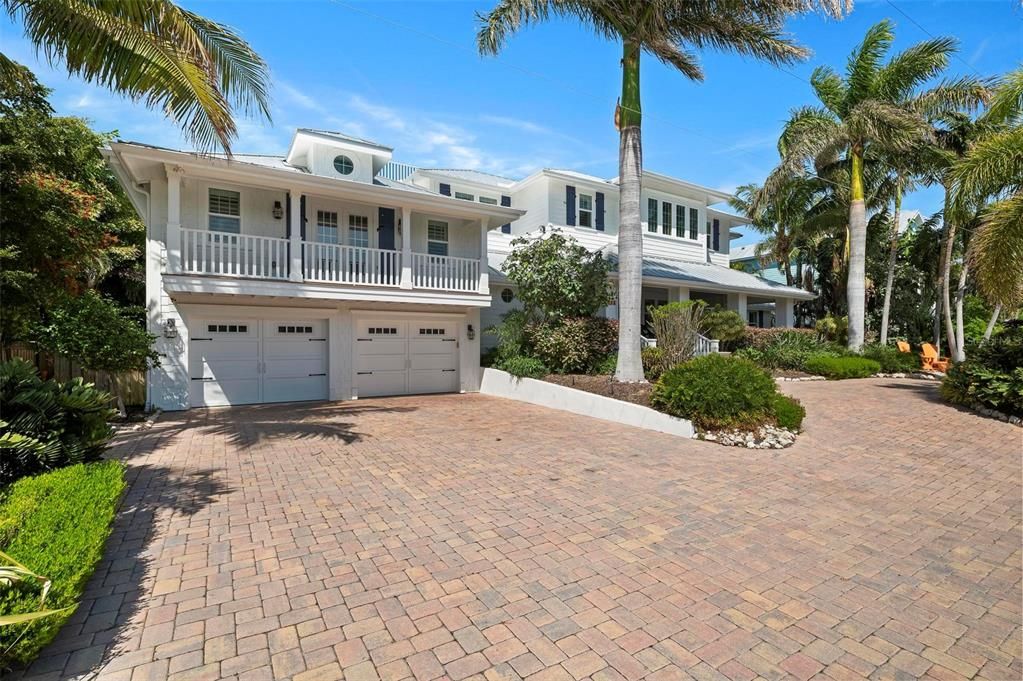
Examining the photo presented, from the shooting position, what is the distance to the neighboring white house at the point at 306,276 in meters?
11.0

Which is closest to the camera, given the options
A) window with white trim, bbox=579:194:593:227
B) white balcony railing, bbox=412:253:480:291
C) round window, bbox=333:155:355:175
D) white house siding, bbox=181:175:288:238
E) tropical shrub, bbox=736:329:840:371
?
white house siding, bbox=181:175:288:238

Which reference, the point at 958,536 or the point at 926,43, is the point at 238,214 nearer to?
the point at 958,536

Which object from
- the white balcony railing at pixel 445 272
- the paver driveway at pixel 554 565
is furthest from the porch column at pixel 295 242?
the paver driveway at pixel 554 565

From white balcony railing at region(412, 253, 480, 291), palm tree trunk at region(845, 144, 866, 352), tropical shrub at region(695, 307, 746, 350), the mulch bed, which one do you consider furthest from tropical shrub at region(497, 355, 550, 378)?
palm tree trunk at region(845, 144, 866, 352)

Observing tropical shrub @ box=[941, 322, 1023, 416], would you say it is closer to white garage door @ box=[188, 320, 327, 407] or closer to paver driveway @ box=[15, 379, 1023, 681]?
paver driveway @ box=[15, 379, 1023, 681]

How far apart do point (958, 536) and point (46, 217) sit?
1174 centimetres

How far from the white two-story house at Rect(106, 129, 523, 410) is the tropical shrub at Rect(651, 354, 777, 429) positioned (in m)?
6.75

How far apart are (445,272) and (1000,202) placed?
1187cm

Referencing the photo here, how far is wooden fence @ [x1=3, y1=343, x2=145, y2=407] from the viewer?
10945 millimetres

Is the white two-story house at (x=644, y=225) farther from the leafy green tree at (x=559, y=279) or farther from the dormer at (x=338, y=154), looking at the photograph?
the dormer at (x=338, y=154)

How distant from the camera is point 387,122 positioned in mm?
12391

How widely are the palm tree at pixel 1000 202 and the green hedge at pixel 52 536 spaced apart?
13.1m

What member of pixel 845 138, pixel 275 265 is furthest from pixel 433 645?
pixel 845 138

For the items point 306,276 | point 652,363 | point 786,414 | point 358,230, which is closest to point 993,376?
point 786,414
